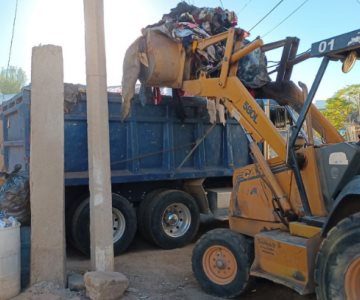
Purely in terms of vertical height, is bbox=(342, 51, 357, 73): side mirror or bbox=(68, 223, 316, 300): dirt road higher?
bbox=(342, 51, 357, 73): side mirror

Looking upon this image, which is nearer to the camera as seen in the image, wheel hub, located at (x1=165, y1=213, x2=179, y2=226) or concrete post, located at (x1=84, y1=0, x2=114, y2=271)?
concrete post, located at (x1=84, y1=0, x2=114, y2=271)

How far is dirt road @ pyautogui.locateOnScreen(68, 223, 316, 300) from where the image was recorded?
17.0 feet

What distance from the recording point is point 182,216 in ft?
25.7

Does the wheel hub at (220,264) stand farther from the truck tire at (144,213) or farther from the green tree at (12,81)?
the green tree at (12,81)

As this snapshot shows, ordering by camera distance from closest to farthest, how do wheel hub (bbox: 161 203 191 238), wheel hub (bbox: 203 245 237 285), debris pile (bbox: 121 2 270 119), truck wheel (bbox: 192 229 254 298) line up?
1. truck wheel (bbox: 192 229 254 298)
2. wheel hub (bbox: 203 245 237 285)
3. debris pile (bbox: 121 2 270 119)
4. wheel hub (bbox: 161 203 191 238)

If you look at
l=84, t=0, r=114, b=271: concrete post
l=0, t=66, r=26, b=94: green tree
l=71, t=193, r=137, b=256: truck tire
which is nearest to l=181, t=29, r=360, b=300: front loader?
l=84, t=0, r=114, b=271: concrete post

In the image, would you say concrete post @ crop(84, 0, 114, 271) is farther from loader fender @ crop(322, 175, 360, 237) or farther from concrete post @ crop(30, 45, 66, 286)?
loader fender @ crop(322, 175, 360, 237)

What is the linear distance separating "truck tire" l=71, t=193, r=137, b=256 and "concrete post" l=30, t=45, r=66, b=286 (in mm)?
1487

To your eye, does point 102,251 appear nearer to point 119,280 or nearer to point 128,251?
point 119,280

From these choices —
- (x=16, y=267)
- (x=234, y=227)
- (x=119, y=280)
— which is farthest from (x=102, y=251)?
(x=234, y=227)

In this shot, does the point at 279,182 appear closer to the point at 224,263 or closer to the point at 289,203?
the point at 289,203

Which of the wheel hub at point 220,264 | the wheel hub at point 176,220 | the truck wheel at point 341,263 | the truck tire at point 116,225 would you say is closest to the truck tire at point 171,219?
the wheel hub at point 176,220

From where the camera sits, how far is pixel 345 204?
12.8ft

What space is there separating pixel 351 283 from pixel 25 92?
4.88m
